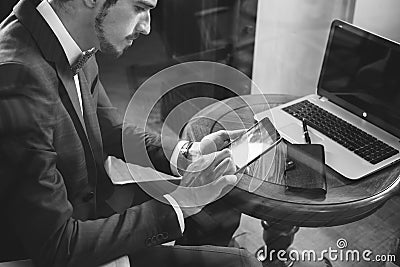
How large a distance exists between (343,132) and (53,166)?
678mm

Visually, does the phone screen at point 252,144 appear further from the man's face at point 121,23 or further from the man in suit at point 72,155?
the man's face at point 121,23

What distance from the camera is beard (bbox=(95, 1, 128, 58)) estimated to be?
0.84 metres

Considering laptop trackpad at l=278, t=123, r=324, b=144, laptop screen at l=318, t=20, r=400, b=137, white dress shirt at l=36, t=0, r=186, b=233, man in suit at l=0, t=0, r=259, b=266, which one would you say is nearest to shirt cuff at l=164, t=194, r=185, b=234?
man in suit at l=0, t=0, r=259, b=266

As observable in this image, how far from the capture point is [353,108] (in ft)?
4.07

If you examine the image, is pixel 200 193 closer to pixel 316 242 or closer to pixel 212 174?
pixel 212 174

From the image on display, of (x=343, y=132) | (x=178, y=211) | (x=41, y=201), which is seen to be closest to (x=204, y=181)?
(x=178, y=211)

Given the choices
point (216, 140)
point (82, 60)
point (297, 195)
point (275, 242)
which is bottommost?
point (275, 242)

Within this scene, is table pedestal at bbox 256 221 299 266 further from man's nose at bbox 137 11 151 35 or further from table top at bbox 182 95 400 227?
man's nose at bbox 137 11 151 35

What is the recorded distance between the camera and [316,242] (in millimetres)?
1154

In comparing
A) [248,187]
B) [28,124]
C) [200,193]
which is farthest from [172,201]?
[28,124]

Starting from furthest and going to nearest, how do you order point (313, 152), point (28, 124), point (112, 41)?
point (313, 152) → point (112, 41) → point (28, 124)

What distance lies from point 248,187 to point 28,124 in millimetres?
446

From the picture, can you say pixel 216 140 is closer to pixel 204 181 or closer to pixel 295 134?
pixel 204 181

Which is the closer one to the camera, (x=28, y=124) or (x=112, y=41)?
(x=28, y=124)
